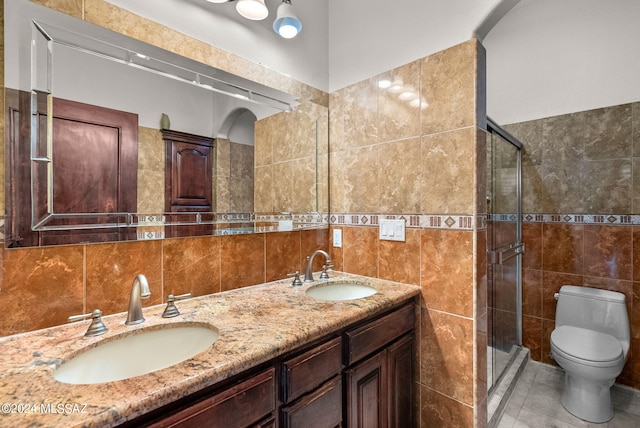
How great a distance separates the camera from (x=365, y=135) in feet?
→ 5.65

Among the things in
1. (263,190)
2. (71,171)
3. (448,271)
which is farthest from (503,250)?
(71,171)

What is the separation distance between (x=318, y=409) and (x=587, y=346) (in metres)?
1.98

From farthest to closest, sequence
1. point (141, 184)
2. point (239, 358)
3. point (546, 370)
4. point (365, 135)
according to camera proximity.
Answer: point (546, 370)
point (365, 135)
point (141, 184)
point (239, 358)

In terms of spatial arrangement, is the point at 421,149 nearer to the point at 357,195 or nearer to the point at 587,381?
the point at 357,195

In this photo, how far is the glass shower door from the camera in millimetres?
1932

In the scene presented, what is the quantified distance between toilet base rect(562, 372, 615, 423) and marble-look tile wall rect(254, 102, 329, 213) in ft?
6.46

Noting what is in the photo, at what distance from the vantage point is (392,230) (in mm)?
1596

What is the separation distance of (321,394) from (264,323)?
309mm

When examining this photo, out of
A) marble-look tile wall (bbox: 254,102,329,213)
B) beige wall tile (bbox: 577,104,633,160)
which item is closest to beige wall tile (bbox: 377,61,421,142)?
marble-look tile wall (bbox: 254,102,329,213)

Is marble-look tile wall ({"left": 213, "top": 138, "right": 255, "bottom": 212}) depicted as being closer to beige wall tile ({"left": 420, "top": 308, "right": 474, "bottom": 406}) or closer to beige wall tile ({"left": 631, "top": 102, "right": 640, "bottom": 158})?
beige wall tile ({"left": 420, "top": 308, "right": 474, "bottom": 406})

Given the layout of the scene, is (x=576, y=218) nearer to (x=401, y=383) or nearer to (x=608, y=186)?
(x=608, y=186)

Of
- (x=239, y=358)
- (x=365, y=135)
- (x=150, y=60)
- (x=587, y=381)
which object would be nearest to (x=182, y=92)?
(x=150, y=60)

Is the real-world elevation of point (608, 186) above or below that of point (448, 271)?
above

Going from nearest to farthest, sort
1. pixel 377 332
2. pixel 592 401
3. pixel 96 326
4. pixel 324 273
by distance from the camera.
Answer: pixel 96 326, pixel 377 332, pixel 324 273, pixel 592 401
